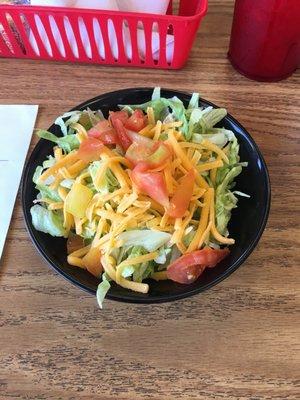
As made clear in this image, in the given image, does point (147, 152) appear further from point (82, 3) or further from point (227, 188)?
point (82, 3)

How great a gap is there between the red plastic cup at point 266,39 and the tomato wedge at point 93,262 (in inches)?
20.9

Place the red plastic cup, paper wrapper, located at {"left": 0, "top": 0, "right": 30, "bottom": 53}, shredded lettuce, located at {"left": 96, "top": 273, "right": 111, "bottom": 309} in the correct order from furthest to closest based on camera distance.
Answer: paper wrapper, located at {"left": 0, "top": 0, "right": 30, "bottom": 53} → the red plastic cup → shredded lettuce, located at {"left": 96, "top": 273, "right": 111, "bottom": 309}

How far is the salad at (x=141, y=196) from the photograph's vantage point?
0.62 metres

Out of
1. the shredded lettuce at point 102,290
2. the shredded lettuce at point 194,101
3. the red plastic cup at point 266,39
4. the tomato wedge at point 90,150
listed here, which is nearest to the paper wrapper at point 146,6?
the red plastic cup at point 266,39

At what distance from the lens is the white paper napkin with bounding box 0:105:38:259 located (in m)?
0.78

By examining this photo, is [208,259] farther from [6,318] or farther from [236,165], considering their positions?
[6,318]

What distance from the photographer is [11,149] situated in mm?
853

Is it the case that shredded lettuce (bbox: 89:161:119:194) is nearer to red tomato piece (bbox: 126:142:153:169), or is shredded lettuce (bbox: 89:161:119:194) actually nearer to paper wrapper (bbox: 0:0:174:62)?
red tomato piece (bbox: 126:142:153:169)

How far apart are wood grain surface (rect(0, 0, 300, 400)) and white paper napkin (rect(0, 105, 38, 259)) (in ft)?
0.07

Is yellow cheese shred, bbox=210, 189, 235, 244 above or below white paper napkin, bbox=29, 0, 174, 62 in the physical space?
below

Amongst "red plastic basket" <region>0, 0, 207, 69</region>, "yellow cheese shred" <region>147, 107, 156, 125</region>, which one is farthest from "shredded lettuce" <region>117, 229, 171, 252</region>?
"red plastic basket" <region>0, 0, 207, 69</region>

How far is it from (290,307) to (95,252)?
1.00 ft

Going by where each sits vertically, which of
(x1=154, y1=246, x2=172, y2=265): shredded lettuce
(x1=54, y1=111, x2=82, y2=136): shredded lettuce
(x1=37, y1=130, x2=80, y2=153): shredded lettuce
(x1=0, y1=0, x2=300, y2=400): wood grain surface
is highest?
(x1=54, y1=111, x2=82, y2=136): shredded lettuce

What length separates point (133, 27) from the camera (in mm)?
872
